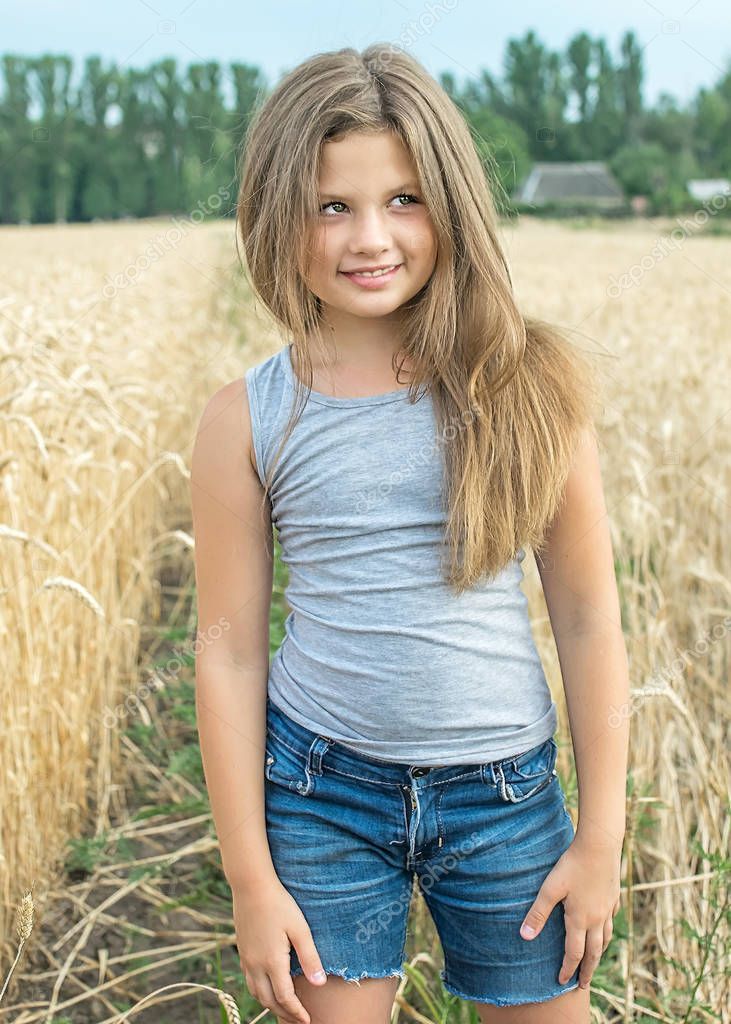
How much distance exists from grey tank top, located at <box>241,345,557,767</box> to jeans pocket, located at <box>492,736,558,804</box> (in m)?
0.02

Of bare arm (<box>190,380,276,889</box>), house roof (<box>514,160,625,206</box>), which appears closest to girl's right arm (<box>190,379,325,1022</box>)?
bare arm (<box>190,380,276,889</box>)

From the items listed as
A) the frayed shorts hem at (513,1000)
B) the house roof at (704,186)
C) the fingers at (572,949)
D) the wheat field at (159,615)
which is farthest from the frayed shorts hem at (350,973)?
the house roof at (704,186)

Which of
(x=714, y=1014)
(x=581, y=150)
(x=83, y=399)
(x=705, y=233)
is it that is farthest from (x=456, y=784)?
(x=581, y=150)

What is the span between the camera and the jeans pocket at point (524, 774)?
1283 millimetres

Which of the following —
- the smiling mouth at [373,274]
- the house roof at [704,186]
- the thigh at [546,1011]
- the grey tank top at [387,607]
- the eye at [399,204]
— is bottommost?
the thigh at [546,1011]

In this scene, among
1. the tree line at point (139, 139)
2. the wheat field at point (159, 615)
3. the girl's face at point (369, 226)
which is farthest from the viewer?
the tree line at point (139, 139)

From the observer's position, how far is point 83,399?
2691mm

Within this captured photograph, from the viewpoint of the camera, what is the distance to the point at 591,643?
1.34 m

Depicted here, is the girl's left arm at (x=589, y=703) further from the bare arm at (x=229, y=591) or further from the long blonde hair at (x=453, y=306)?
the bare arm at (x=229, y=591)

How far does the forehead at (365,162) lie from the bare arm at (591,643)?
426mm

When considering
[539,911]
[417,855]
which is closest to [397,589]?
[417,855]

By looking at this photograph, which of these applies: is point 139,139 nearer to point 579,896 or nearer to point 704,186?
point 704,186

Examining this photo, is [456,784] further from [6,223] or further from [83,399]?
[6,223]

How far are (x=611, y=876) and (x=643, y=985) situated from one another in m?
0.85
